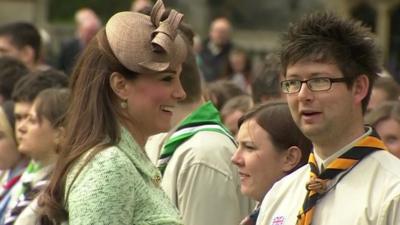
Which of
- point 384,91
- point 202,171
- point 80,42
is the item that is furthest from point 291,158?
point 80,42

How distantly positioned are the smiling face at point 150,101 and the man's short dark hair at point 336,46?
1.60 feet

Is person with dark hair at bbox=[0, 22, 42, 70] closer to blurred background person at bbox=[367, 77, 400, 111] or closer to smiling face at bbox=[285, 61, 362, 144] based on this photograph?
blurred background person at bbox=[367, 77, 400, 111]

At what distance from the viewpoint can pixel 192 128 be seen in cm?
688

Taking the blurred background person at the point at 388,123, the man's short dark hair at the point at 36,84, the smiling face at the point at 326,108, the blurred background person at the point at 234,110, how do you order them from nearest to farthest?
the smiling face at the point at 326,108 < the blurred background person at the point at 388,123 < the man's short dark hair at the point at 36,84 < the blurred background person at the point at 234,110

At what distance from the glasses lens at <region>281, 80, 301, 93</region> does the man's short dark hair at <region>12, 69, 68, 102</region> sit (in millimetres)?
3222

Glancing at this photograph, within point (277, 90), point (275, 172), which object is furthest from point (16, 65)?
point (275, 172)

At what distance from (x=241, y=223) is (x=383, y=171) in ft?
4.10

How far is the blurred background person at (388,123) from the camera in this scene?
769 centimetres

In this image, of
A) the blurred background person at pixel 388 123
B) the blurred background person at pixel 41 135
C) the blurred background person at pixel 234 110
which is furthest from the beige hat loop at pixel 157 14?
the blurred background person at pixel 234 110

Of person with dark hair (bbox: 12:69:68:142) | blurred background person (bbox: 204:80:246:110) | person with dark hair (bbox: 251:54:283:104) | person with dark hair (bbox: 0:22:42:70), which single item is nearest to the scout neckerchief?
person with dark hair (bbox: 251:54:283:104)

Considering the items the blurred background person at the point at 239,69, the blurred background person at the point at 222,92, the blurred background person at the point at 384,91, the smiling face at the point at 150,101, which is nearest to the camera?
the smiling face at the point at 150,101

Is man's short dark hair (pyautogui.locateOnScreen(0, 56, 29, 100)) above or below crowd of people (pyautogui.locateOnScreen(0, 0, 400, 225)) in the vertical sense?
below

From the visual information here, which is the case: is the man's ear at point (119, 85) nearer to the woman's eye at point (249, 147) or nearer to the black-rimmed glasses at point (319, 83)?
the black-rimmed glasses at point (319, 83)

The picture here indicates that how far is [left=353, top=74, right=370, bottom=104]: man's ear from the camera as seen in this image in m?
Result: 5.31
